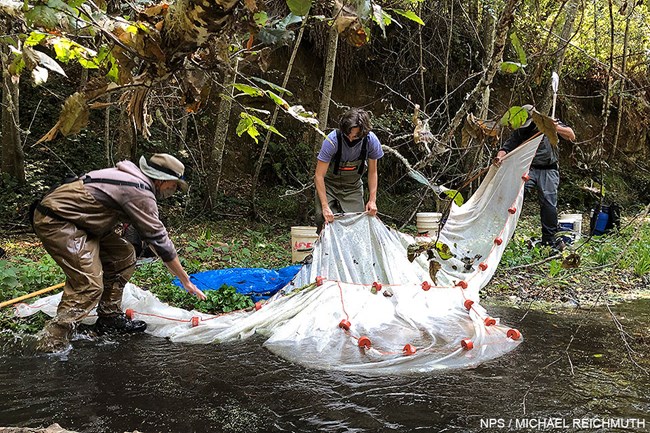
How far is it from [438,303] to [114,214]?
6.57ft

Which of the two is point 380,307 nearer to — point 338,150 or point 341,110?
point 338,150

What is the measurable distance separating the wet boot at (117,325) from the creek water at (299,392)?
27 cm

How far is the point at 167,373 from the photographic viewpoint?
2672mm

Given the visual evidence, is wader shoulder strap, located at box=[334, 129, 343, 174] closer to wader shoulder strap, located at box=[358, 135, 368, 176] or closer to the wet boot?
wader shoulder strap, located at box=[358, 135, 368, 176]

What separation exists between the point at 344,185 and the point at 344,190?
0.15ft

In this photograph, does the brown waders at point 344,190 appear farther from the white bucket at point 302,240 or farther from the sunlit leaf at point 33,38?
the sunlit leaf at point 33,38

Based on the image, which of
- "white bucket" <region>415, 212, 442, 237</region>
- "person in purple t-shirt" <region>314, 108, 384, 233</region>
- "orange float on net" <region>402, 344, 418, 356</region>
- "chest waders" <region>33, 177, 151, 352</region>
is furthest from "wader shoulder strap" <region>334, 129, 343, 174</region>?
"orange float on net" <region>402, 344, 418, 356</region>

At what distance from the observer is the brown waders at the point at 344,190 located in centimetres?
447

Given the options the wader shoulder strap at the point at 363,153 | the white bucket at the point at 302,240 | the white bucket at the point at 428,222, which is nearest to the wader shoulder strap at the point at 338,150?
the wader shoulder strap at the point at 363,153

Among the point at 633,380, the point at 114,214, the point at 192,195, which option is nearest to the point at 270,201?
the point at 192,195

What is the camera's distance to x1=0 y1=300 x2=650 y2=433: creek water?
2.08 meters

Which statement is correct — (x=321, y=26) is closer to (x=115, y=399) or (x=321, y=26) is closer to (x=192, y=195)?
(x=192, y=195)

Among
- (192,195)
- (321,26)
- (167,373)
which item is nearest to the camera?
(167,373)

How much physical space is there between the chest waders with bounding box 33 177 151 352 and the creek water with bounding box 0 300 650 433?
18cm
